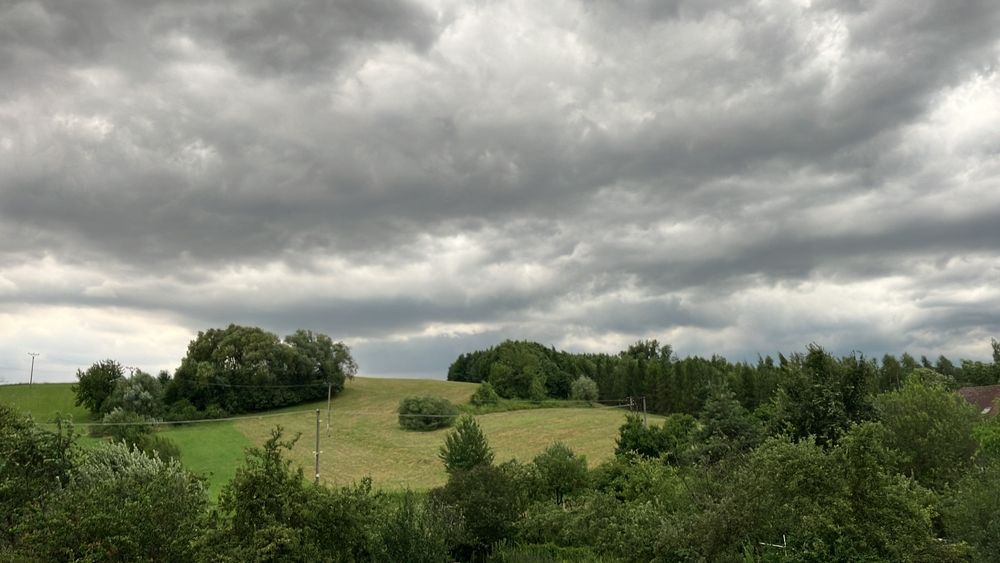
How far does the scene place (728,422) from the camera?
43625mm

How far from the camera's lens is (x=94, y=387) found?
86.6m

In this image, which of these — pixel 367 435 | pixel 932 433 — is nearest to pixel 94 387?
pixel 367 435

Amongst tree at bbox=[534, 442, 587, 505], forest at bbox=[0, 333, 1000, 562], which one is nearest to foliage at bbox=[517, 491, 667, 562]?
forest at bbox=[0, 333, 1000, 562]

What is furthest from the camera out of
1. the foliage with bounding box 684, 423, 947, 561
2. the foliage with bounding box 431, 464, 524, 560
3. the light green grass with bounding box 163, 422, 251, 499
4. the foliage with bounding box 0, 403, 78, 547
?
the light green grass with bounding box 163, 422, 251, 499

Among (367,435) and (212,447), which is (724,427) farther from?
(212,447)

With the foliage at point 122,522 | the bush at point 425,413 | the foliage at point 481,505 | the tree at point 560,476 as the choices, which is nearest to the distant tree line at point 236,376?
the bush at point 425,413

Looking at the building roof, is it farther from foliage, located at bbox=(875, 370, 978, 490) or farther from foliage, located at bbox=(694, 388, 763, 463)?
foliage, located at bbox=(694, 388, 763, 463)

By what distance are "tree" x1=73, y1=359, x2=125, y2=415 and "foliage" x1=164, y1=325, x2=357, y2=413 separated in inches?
313

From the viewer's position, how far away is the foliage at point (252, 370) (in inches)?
3716

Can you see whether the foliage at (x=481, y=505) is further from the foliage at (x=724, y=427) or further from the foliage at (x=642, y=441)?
the foliage at (x=642, y=441)

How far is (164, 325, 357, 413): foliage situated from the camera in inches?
3716

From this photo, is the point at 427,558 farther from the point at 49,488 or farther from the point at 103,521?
the point at 49,488

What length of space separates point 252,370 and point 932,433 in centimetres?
8374

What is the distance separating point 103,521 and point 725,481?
64.7 feet
